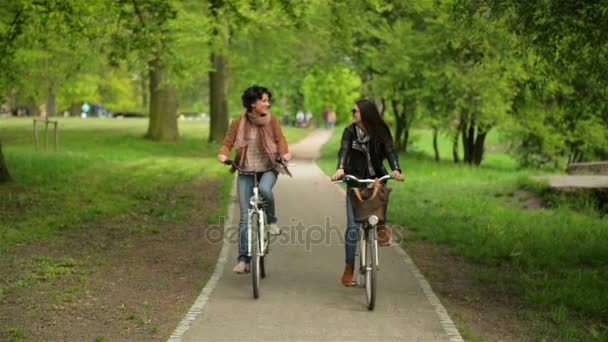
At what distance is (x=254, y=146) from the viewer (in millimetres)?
8312

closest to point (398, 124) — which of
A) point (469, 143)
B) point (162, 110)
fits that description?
point (469, 143)

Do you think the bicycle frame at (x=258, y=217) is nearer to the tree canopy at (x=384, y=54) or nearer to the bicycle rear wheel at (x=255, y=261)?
the bicycle rear wheel at (x=255, y=261)

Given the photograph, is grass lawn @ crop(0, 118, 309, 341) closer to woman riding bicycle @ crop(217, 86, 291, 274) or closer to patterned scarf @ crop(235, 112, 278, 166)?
woman riding bicycle @ crop(217, 86, 291, 274)

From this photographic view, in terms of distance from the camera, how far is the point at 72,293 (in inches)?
301

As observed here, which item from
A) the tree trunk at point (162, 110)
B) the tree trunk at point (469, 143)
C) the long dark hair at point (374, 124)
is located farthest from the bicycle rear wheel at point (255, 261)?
the tree trunk at point (162, 110)

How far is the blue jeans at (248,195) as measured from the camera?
820cm

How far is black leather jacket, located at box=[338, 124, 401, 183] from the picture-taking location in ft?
25.0

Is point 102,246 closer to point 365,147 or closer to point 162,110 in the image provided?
point 365,147

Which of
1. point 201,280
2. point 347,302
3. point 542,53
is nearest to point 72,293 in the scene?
point 201,280

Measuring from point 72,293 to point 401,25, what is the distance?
61.0 feet

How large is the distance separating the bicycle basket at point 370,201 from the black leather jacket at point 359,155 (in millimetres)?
360

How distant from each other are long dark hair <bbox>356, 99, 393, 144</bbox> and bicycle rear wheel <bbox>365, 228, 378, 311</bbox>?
2.97 feet

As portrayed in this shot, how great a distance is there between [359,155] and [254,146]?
1.23 metres

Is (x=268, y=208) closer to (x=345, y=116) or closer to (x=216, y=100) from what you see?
(x=216, y=100)
